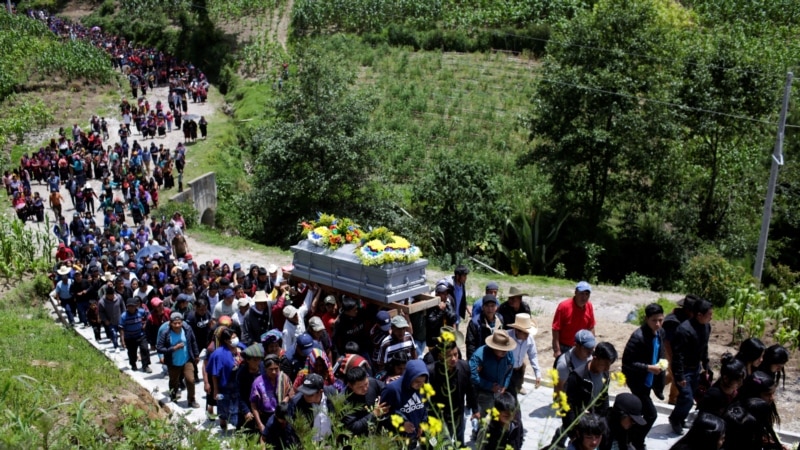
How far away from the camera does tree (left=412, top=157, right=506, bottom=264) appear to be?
21.1 metres

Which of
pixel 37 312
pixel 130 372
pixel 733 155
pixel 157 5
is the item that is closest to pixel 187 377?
pixel 130 372

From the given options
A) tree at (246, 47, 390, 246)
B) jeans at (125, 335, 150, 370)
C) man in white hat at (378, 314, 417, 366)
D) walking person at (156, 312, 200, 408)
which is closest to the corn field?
tree at (246, 47, 390, 246)

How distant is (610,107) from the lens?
2173cm

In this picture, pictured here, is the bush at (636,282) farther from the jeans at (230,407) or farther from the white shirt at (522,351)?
the jeans at (230,407)

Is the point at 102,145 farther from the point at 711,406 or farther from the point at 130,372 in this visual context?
the point at 711,406

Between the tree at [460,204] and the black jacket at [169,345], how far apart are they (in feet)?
40.0

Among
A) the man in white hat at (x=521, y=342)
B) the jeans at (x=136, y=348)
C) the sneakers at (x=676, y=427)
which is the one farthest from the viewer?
the jeans at (x=136, y=348)

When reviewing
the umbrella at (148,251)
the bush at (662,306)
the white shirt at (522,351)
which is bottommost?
the bush at (662,306)

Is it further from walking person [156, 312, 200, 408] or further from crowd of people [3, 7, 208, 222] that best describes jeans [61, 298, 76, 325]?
crowd of people [3, 7, 208, 222]

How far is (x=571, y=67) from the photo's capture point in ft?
73.3

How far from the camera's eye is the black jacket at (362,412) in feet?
19.4

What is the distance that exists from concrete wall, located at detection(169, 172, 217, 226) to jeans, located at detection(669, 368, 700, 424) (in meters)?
18.7

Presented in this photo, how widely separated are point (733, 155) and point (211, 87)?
1059 inches

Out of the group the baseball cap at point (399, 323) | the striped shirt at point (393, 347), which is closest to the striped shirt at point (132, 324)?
the striped shirt at point (393, 347)
